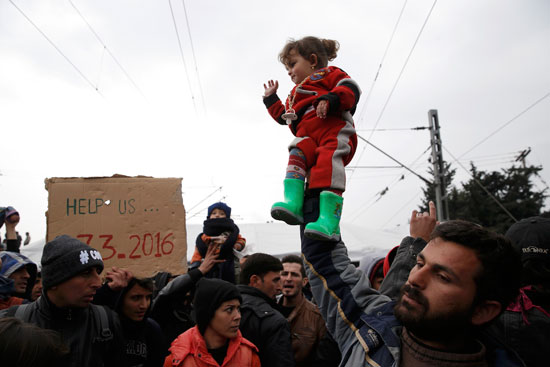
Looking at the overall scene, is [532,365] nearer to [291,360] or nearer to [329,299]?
[329,299]

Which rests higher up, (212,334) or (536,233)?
(536,233)

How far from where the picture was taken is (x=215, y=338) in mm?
2840

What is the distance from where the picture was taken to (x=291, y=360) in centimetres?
287

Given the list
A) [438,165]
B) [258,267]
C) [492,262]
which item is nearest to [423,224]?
[492,262]

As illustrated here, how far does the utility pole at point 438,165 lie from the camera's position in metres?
15.0

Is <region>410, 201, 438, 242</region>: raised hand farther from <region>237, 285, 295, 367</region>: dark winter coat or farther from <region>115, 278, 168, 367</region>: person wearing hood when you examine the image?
<region>115, 278, 168, 367</region>: person wearing hood

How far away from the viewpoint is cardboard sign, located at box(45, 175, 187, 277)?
9.84 feet

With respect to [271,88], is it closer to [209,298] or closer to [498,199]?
[209,298]

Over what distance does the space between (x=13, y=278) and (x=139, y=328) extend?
4.20 feet

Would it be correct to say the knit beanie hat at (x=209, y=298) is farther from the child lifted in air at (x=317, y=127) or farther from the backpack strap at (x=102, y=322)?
the child lifted in air at (x=317, y=127)

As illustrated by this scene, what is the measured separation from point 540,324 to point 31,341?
225cm

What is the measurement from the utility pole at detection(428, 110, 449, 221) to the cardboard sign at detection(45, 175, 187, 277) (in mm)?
13589

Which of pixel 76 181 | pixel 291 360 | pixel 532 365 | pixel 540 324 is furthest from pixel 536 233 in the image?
pixel 76 181

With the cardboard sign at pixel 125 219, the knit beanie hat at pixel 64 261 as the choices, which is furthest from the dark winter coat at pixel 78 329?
the cardboard sign at pixel 125 219
